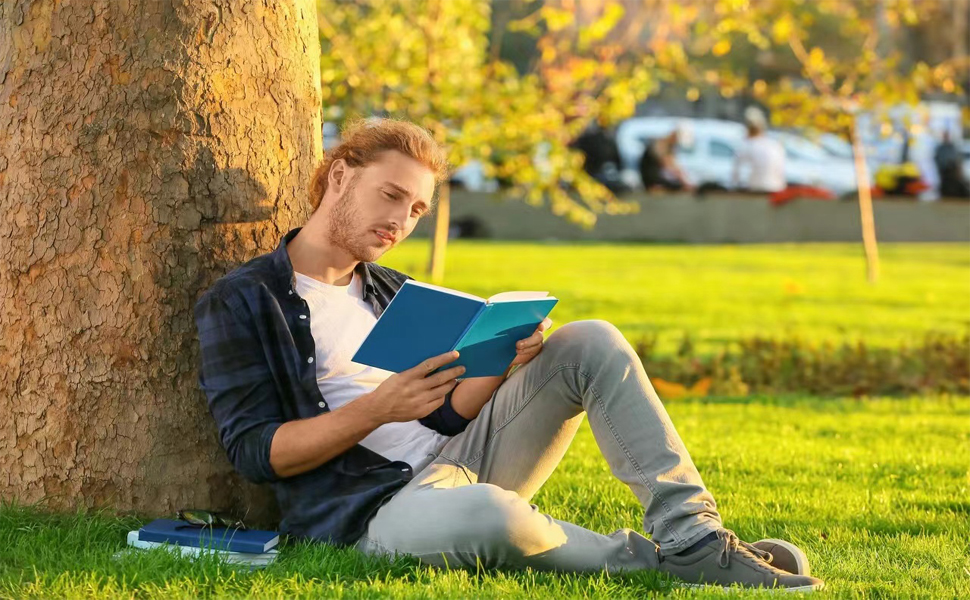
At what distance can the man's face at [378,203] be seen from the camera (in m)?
3.47

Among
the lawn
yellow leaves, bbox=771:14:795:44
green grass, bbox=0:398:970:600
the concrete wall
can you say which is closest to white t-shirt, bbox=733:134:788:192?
the concrete wall

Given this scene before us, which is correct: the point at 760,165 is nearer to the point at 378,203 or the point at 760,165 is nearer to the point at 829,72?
the point at 829,72

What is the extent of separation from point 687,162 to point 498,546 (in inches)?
778

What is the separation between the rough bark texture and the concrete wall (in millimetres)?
16039

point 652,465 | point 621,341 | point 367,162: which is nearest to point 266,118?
point 367,162

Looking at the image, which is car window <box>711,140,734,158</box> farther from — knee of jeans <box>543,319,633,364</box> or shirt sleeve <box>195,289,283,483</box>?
shirt sleeve <box>195,289,283,483</box>

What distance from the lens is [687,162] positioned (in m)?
22.4

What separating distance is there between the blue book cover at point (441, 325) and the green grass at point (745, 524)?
58 cm

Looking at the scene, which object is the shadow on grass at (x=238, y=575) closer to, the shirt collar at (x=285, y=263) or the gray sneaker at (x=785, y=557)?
the gray sneaker at (x=785, y=557)

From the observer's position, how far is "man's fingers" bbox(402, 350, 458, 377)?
10.5 ft

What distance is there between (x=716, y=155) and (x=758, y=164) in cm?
215

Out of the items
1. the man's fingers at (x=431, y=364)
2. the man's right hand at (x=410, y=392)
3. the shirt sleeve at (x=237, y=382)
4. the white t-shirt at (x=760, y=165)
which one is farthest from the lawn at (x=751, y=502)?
the white t-shirt at (x=760, y=165)

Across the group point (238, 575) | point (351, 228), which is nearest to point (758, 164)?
point (351, 228)

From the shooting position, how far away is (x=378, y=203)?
11.4 feet
